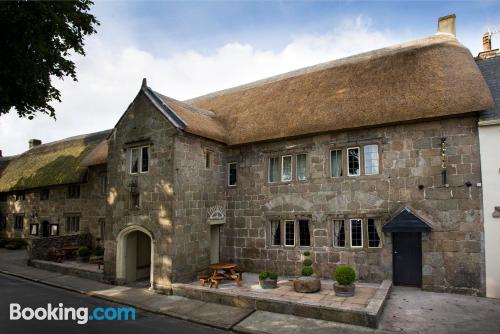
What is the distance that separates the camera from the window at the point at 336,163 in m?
14.5

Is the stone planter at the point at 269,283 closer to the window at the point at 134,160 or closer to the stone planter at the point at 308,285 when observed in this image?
the stone planter at the point at 308,285

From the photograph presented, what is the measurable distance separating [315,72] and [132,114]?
1008cm

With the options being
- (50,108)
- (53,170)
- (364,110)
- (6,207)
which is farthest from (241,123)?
(6,207)

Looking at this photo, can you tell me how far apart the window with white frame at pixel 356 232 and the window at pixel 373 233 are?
0.36 m

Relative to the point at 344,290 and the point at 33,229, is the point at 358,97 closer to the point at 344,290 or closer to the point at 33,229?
the point at 344,290

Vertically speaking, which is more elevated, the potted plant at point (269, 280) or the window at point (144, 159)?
the window at point (144, 159)

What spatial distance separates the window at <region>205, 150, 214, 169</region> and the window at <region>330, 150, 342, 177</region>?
5917 millimetres

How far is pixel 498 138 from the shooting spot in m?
11.7

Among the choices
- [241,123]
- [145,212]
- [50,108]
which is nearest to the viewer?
[50,108]

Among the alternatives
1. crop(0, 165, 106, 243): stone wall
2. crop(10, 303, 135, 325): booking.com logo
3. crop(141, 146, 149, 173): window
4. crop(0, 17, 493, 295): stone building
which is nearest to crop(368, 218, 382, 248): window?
crop(0, 17, 493, 295): stone building

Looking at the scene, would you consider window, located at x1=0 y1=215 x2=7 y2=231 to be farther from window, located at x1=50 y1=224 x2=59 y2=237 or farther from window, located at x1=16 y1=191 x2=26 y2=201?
window, located at x1=50 y1=224 x2=59 y2=237

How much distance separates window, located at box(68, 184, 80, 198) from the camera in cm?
2473

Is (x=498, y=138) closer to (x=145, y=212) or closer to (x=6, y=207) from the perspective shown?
(x=145, y=212)

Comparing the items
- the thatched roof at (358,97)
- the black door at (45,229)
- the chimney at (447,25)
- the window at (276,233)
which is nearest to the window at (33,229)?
the black door at (45,229)
